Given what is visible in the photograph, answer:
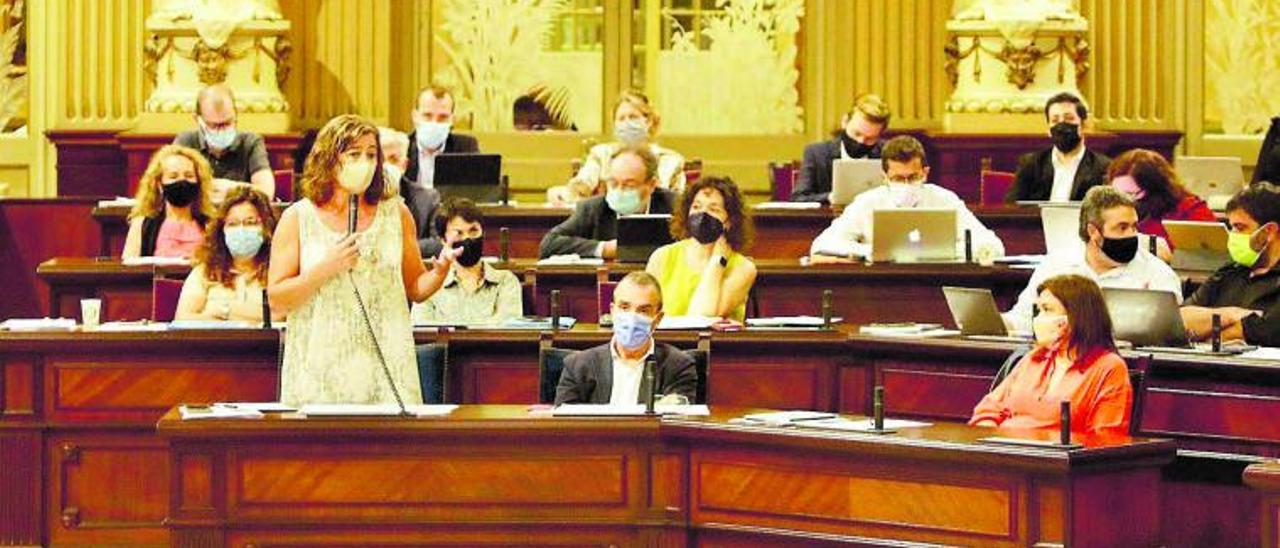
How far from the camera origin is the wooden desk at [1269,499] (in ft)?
21.7

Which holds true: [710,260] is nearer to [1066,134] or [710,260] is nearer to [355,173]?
[355,173]

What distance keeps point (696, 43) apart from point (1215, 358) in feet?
28.2

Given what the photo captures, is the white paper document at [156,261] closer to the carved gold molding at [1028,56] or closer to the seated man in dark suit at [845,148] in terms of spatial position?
the seated man in dark suit at [845,148]

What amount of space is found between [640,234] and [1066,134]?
3.04 m

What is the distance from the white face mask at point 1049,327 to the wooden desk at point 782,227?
18.0 ft

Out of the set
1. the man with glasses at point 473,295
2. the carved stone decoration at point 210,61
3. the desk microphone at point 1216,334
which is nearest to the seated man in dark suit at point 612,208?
the man with glasses at point 473,295

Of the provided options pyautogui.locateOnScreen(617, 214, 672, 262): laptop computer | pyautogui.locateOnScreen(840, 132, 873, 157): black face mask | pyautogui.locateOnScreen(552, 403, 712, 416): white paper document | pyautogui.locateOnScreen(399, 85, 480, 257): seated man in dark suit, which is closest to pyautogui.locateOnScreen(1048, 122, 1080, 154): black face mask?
pyautogui.locateOnScreen(840, 132, 873, 157): black face mask

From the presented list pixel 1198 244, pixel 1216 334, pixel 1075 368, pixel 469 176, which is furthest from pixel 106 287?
pixel 1075 368

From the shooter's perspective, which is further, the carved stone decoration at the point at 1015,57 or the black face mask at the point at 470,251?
the carved stone decoration at the point at 1015,57

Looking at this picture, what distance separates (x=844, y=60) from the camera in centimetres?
1684

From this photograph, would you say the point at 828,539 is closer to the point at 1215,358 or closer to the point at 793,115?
the point at 1215,358

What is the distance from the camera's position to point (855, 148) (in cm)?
1447

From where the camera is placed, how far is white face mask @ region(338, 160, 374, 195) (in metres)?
8.23

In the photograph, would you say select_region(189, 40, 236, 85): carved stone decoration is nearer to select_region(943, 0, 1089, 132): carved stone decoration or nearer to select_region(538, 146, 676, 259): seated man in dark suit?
select_region(538, 146, 676, 259): seated man in dark suit
